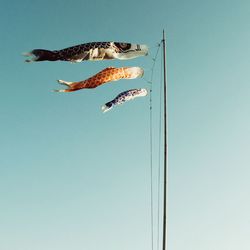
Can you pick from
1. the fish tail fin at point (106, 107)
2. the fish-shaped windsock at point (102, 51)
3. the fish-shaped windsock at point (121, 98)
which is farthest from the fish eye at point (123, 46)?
the fish tail fin at point (106, 107)

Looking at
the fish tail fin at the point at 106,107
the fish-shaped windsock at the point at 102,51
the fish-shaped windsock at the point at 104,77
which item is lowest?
the fish tail fin at the point at 106,107

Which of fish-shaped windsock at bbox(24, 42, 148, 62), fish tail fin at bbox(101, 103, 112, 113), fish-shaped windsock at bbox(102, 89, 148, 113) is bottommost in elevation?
fish tail fin at bbox(101, 103, 112, 113)

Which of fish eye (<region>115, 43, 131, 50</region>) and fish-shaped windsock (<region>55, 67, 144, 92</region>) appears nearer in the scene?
fish eye (<region>115, 43, 131, 50</region>)

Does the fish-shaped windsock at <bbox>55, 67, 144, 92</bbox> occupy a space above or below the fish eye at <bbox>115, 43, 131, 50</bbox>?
below

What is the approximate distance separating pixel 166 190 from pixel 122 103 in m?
6.00

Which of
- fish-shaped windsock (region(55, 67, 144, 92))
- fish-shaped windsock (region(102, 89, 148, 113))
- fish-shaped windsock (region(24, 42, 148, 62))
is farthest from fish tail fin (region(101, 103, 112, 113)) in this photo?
fish-shaped windsock (region(24, 42, 148, 62))

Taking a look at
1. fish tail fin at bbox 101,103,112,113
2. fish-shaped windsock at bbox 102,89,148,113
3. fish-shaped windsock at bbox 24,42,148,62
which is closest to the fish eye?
fish-shaped windsock at bbox 24,42,148,62

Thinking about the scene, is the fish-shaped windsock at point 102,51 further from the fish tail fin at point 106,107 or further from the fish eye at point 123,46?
the fish tail fin at point 106,107

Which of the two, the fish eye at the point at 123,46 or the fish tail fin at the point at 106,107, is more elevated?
the fish eye at the point at 123,46

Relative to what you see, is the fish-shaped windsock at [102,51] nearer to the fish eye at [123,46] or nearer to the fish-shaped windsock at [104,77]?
the fish eye at [123,46]

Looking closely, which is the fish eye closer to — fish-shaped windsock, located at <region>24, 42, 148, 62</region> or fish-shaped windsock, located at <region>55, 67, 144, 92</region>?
fish-shaped windsock, located at <region>24, 42, 148, 62</region>

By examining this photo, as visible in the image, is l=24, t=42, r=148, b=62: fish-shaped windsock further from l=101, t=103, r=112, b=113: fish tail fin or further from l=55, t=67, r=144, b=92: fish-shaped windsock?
l=101, t=103, r=112, b=113: fish tail fin

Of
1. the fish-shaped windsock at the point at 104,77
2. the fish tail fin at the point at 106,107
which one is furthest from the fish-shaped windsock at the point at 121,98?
the fish-shaped windsock at the point at 104,77

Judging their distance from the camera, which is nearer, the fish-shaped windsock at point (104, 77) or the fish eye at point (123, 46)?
the fish eye at point (123, 46)
